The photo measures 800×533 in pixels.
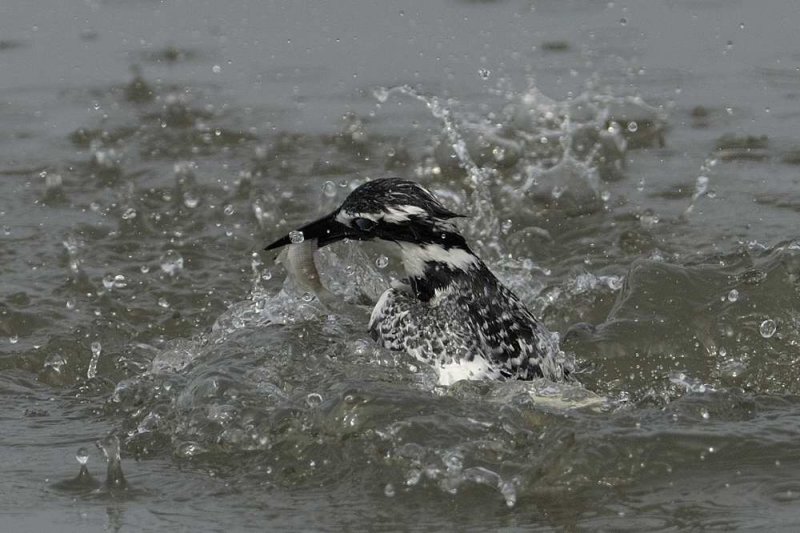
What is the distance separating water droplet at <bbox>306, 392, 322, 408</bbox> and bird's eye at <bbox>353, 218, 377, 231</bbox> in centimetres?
78

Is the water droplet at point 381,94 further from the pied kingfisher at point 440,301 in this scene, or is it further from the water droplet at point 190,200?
the pied kingfisher at point 440,301

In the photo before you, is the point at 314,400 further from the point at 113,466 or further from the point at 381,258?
the point at 381,258

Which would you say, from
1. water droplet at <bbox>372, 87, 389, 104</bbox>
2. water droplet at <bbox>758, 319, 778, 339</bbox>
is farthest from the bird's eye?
water droplet at <bbox>372, 87, 389, 104</bbox>

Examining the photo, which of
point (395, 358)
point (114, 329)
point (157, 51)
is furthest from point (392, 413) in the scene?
point (157, 51)

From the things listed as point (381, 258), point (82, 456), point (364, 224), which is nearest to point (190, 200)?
point (381, 258)

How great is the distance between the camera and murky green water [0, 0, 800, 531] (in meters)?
5.43

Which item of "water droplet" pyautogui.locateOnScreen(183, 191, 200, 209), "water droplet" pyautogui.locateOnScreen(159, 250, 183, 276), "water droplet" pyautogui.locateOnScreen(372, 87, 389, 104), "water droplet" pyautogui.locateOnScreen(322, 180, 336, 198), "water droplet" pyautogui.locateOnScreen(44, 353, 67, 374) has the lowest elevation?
"water droplet" pyautogui.locateOnScreen(44, 353, 67, 374)

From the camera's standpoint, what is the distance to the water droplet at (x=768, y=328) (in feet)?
22.9

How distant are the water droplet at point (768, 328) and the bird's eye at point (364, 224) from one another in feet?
6.89

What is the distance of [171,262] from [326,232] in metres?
2.03

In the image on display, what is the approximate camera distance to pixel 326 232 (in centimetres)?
648

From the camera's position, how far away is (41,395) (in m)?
6.72

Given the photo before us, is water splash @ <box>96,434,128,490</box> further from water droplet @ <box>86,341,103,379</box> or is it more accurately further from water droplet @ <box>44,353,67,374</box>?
water droplet @ <box>44,353,67,374</box>

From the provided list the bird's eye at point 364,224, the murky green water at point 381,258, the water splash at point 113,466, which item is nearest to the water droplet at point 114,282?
the murky green water at point 381,258
